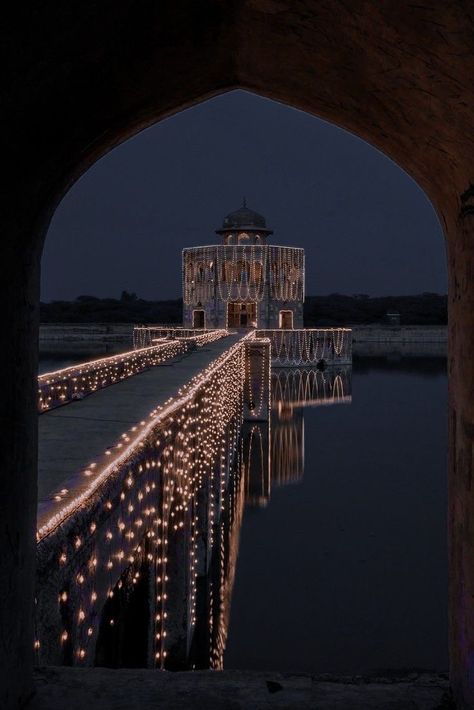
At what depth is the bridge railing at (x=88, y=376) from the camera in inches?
363

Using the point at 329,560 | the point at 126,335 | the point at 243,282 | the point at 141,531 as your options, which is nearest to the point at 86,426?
the point at 141,531

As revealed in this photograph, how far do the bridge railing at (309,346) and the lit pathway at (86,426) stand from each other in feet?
114

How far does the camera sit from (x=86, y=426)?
763 centimetres

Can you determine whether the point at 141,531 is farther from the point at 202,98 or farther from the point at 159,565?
the point at 202,98

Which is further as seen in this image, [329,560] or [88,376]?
A: [329,560]

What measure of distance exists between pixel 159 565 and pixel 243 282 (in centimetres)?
4340

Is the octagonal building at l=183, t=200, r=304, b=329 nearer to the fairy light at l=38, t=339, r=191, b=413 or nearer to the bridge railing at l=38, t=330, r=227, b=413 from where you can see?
the bridge railing at l=38, t=330, r=227, b=413

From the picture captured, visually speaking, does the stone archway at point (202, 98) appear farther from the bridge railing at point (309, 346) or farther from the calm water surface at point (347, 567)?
the bridge railing at point (309, 346)

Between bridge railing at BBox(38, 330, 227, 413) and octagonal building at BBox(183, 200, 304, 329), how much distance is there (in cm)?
3250

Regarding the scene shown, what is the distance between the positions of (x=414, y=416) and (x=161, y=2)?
3329 cm

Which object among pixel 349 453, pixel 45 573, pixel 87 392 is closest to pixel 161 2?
pixel 45 573

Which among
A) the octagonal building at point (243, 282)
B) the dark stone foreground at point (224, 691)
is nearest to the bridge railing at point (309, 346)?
the octagonal building at point (243, 282)

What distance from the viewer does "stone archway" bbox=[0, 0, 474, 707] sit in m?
2.17

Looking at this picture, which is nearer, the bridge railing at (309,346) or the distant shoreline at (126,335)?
the bridge railing at (309,346)
